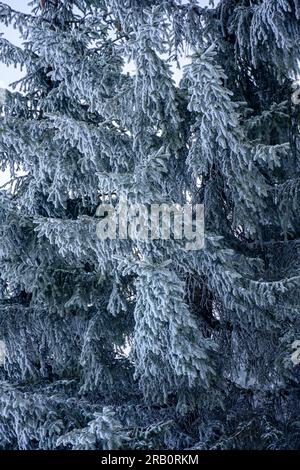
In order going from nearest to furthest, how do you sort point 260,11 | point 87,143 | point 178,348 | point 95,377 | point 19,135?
point 178,348 < point 260,11 < point 87,143 < point 19,135 < point 95,377

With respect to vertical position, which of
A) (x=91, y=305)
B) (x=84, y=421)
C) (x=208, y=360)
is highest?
(x=91, y=305)

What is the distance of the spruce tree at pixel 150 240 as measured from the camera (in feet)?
10.1

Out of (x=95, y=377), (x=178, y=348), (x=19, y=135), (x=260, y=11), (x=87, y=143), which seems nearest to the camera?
(x=178, y=348)

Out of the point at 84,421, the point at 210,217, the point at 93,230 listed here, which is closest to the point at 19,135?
the point at 93,230

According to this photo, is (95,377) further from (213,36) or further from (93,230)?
(213,36)

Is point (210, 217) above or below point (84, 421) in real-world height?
above

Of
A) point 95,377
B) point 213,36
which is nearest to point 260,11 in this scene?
point 213,36

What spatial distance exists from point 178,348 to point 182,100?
159 centimetres

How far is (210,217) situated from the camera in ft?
12.7

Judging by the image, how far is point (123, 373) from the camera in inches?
163

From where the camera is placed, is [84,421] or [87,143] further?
[84,421]

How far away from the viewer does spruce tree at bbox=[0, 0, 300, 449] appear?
10.1 ft

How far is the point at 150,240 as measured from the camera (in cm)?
309

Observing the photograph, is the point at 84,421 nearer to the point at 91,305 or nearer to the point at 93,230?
the point at 91,305
